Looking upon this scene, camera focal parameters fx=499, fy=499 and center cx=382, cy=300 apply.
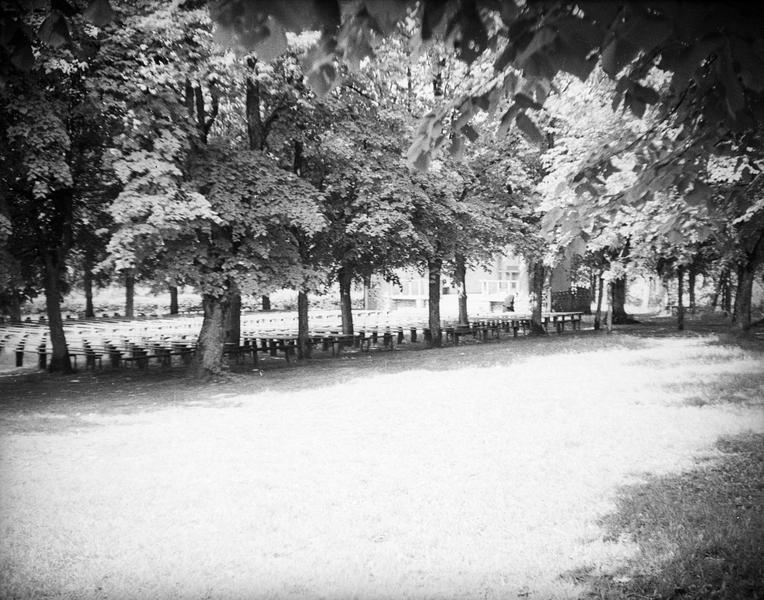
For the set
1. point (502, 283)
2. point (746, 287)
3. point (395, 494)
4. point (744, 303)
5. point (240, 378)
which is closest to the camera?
point (395, 494)

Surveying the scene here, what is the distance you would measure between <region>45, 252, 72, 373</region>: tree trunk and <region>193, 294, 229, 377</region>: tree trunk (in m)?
5.21

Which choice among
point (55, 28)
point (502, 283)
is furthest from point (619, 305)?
point (55, 28)

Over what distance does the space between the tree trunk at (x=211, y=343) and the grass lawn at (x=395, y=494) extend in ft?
9.21

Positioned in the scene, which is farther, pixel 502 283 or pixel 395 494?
pixel 502 283

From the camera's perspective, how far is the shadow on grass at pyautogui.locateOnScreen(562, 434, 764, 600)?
3.66m

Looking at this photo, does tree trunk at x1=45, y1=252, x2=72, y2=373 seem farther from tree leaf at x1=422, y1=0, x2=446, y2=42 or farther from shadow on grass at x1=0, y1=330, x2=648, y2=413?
tree leaf at x1=422, y1=0, x2=446, y2=42

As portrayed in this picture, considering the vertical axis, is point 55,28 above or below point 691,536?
above

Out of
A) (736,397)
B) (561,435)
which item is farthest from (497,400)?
(736,397)

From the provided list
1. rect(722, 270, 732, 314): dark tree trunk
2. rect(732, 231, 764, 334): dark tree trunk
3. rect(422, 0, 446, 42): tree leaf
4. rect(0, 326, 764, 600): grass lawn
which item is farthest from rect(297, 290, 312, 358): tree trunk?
rect(722, 270, 732, 314): dark tree trunk

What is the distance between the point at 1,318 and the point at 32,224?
1235 inches

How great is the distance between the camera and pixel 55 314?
52.7 feet

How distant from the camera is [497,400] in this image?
1007cm

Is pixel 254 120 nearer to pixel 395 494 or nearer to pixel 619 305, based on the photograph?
pixel 395 494

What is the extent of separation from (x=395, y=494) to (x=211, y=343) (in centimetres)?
1009
